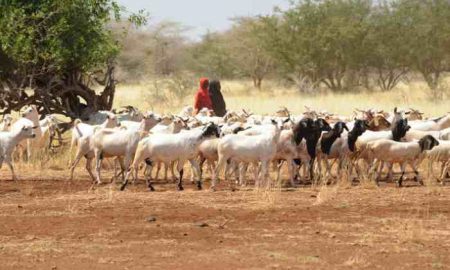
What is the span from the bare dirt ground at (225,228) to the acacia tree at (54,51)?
585cm

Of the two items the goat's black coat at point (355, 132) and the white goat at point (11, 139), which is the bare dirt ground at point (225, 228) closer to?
the white goat at point (11, 139)

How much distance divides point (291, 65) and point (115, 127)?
27.7m

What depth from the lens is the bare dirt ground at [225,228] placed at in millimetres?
10133

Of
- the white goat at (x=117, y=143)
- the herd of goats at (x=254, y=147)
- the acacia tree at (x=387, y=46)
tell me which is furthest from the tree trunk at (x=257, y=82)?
the white goat at (x=117, y=143)

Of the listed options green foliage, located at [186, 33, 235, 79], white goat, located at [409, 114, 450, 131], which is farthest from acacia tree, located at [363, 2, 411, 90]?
white goat, located at [409, 114, 450, 131]

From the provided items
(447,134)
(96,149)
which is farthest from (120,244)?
(447,134)

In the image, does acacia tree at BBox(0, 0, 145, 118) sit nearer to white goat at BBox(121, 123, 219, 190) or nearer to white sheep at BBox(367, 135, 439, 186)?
white goat at BBox(121, 123, 219, 190)

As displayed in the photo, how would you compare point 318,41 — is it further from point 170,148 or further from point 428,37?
point 170,148

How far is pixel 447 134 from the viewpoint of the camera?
60.1 feet

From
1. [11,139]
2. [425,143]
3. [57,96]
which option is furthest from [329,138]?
[57,96]

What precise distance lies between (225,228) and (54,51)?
10.7m

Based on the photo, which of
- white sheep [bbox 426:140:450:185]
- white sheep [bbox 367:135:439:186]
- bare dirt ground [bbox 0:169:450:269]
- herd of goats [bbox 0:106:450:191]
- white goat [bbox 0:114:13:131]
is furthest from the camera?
white goat [bbox 0:114:13:131]

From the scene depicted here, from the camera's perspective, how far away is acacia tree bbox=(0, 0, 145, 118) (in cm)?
2133

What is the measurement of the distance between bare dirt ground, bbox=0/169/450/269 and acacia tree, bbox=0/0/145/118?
585cm
